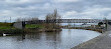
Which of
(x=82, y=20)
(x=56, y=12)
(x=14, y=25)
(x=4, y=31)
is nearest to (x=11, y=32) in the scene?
(x=4, y=31)

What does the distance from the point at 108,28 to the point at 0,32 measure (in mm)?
41820

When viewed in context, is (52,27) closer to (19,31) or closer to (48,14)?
(48,14)

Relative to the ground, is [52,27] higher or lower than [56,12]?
lower

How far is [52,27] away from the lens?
91375mm

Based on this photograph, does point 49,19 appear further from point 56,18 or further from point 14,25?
point 14,25

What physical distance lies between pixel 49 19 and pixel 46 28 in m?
5.65

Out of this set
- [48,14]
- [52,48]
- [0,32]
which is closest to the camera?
[52,48]

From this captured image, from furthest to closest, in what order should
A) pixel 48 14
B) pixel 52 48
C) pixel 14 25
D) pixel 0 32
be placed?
pixel 48 14 < pixel 14 25 < pixel 0 32 < pixel 52 48

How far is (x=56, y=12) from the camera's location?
3711 inches

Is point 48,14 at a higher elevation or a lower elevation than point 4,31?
higher

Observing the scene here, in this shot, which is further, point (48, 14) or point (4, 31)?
point (48, 14)

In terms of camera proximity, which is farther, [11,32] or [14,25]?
Result: [14,25]

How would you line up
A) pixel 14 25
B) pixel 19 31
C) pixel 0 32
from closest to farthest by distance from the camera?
1. pixel 0 32
2. pixel 19 31
3. pixel 14 25

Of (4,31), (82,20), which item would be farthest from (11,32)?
(82,20)
